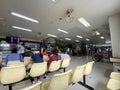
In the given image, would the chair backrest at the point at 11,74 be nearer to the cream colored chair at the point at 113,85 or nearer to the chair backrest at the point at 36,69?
the chair backrest at the point at 36,69

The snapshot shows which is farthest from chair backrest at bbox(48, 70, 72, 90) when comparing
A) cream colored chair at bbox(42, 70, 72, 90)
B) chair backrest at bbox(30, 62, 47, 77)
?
chair backrest at bbox(30, 62, 47, 77)

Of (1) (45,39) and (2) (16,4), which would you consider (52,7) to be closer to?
(2) (16,4)

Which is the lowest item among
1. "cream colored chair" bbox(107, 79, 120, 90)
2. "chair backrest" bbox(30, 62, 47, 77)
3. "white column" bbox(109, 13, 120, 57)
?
"cream colored chair" bbox(107, 79, 120, 90)

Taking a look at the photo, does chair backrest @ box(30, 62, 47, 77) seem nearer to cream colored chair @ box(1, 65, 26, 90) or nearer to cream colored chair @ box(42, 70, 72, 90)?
cream colored chair @ box(1, 65, 26, 90)

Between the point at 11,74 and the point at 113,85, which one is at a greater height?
the point at 11,74

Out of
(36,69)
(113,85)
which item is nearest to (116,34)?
(113,85)

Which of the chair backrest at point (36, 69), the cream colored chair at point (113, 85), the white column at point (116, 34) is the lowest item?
the cream colored chair at point (113, 85)

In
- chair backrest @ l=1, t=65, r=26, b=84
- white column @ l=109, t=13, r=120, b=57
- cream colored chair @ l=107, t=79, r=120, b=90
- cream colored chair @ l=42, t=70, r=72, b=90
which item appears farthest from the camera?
→ white column @ l=109, t=13, r=120, b=57

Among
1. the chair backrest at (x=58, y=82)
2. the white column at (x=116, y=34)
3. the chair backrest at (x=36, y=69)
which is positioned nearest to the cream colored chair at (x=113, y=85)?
the chair backrest at (x=58, y=82)

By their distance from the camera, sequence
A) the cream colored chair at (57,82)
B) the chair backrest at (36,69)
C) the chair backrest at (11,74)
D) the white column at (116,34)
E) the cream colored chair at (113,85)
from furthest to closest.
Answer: the white column at (116,34), the chair backrest at (36,69), the chair backrest at (11,74), the cream colored chair at (113,85), the cream colored chair at (57,82)

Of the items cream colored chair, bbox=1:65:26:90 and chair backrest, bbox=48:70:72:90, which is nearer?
chair backrest, bbox=48:70:72:90

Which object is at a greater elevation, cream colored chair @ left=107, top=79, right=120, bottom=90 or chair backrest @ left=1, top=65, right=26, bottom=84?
chair backrest @ left=1, top=65, right=26, bottom=84

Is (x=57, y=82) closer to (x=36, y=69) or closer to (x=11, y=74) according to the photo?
(x=11, y=74)

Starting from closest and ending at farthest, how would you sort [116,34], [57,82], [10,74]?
1. [57,82]
2. [10,74]
3. [116,34]
